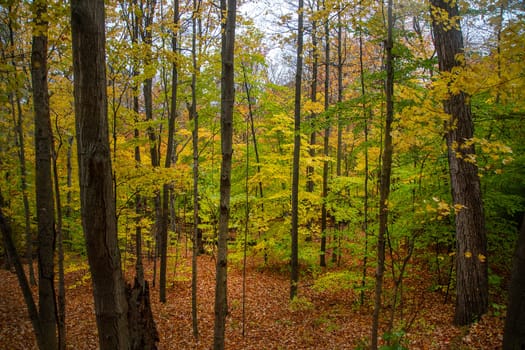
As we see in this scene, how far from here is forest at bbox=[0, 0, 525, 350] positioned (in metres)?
2.91

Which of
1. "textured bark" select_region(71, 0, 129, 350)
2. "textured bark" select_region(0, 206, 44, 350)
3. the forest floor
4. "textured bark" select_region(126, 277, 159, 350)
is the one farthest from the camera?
the forest floor

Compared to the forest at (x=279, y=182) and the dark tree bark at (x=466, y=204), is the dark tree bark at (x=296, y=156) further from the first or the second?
the dark tree bark at (x=466, y=204)

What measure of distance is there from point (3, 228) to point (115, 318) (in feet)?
7.42

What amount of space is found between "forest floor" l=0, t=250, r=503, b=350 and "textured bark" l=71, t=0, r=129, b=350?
514 cm

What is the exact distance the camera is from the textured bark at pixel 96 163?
6.62ft

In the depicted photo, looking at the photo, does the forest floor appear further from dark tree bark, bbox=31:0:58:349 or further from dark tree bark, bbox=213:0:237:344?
dark tree bark, bbox=31:0:58:349

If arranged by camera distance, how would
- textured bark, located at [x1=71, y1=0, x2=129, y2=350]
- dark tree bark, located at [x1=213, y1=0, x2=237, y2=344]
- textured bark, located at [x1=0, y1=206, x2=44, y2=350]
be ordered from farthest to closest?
dark tree bark, located at [x1=213, y1=0, x2=237, y2=344]
textured bark, located at [x1=0, y1=206, x2=44, y2=350]
textured bark, located at [x1=71, y1=0, x2=129, y2=350]

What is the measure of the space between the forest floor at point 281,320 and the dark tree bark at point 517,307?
9.16 feet

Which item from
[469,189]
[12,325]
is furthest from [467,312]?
[12,325]

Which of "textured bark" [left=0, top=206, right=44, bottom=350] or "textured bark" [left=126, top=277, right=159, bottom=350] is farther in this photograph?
"textured bark" [left=126, top=277, right=159, bottom=350]

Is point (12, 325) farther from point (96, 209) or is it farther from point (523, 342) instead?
point (523, 342)

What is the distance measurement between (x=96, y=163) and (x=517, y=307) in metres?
3.72

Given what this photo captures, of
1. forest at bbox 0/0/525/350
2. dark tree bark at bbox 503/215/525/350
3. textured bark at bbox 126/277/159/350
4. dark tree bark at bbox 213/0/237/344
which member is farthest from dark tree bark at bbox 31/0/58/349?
dark tree bark at bbox 503/215/525/350

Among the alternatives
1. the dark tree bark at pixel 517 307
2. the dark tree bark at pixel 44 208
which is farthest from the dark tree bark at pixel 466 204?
the dark tree bark at pixel 44 208
